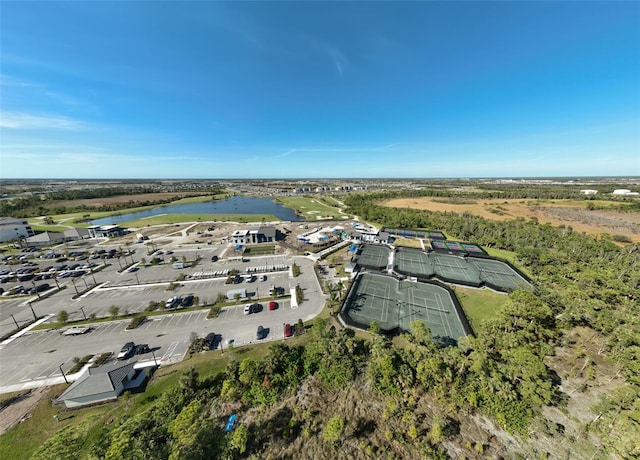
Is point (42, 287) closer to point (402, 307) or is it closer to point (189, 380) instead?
point (189, 380)

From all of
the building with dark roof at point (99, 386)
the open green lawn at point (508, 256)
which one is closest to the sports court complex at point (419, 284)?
the open green lawn at point (508, 256)

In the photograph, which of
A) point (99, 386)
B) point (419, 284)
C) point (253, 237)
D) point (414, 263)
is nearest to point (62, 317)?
point (99, 386)

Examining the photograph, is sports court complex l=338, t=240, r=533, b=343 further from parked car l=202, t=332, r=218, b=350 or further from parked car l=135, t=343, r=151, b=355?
parked car l=135, t=343, r=151, b=355

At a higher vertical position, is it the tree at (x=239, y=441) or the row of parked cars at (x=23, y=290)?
the tree at (x=239, y=441)

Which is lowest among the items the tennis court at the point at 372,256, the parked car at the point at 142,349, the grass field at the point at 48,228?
the parked car at the point at 142,349

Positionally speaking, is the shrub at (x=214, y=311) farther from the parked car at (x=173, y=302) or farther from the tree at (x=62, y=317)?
the tree at (x=62, y=317)

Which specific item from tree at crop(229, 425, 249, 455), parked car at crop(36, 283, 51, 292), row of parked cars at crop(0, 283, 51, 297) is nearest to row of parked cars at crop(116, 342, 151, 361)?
tree at crop(229, 425, 249, 455)
